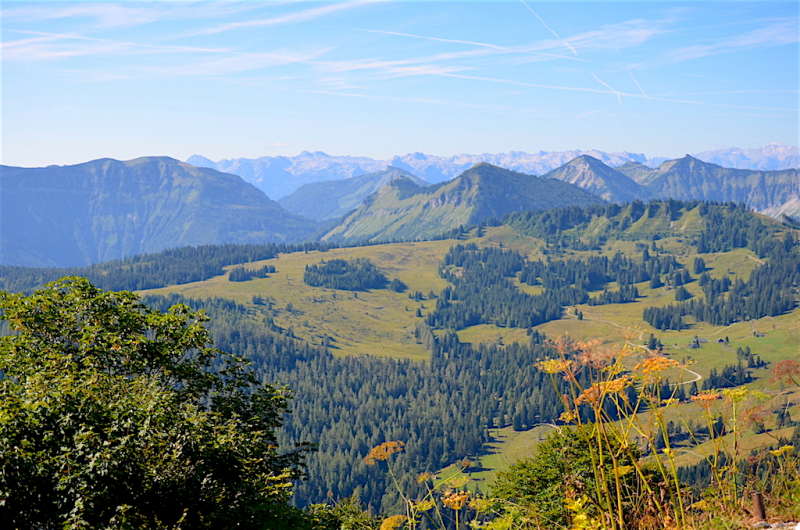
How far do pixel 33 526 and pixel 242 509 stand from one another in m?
7.70

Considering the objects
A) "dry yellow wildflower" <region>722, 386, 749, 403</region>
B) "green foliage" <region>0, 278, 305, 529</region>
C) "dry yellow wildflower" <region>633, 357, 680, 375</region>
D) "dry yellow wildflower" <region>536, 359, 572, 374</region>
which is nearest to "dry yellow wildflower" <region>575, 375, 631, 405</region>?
"dry yellow wildflower" <region>633, 357, 680, 375</region>

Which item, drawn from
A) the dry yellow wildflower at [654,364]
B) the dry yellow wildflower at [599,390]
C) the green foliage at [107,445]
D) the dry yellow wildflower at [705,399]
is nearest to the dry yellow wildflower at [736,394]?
the dry yellow wildflower at [705,399]

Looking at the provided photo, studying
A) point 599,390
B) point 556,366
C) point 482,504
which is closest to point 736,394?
point 599,390

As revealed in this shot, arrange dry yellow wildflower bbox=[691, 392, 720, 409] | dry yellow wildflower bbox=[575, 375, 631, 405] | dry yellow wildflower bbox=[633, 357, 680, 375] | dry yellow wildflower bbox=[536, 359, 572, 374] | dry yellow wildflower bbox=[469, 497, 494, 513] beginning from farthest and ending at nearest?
dry yellow wildflower bbox=[469, 497, 494, 513] < dry yellow wildflower bbox=[691, 392, 720, 409] < dry yellow wildflower bbox=[633, 357, 680, 375] < dry yellow wildflower bbox=[536, 359, 572, 374] < dry yellow wildflower bbox=[575, 375, 631, 405]

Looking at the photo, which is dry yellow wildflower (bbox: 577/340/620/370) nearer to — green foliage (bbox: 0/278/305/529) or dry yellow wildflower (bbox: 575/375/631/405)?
dry yellow wildflower (bbox: 575/375/631/405)

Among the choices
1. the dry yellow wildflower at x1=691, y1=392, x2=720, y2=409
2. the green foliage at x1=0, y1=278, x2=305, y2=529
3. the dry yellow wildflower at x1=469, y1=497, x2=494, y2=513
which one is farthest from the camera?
the green foliage at x1=0, y1=278, x2=305, y2=529

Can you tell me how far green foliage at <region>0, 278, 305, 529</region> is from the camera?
1972 centimetres

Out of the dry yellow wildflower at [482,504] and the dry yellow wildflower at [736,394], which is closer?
the dry yellow wildflower at [736,394]

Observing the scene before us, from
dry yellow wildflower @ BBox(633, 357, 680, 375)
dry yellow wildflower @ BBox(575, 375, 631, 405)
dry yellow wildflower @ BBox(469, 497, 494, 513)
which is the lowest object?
dry yellow wildflower @ BBox(469, 497, 494, 513)

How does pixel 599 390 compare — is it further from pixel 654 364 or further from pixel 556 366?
pixel 654 364

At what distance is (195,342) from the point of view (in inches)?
1549

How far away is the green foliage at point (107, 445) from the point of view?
19.7 meters

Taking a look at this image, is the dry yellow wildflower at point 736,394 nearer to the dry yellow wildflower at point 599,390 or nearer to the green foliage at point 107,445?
the dry yellow wildflower at point 599,390

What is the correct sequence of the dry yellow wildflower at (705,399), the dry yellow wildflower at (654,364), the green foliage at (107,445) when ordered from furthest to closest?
the green foliage at (107,445), the dry yellow wildflower at (705,399), the dry yellow wildflower at (654,364)
